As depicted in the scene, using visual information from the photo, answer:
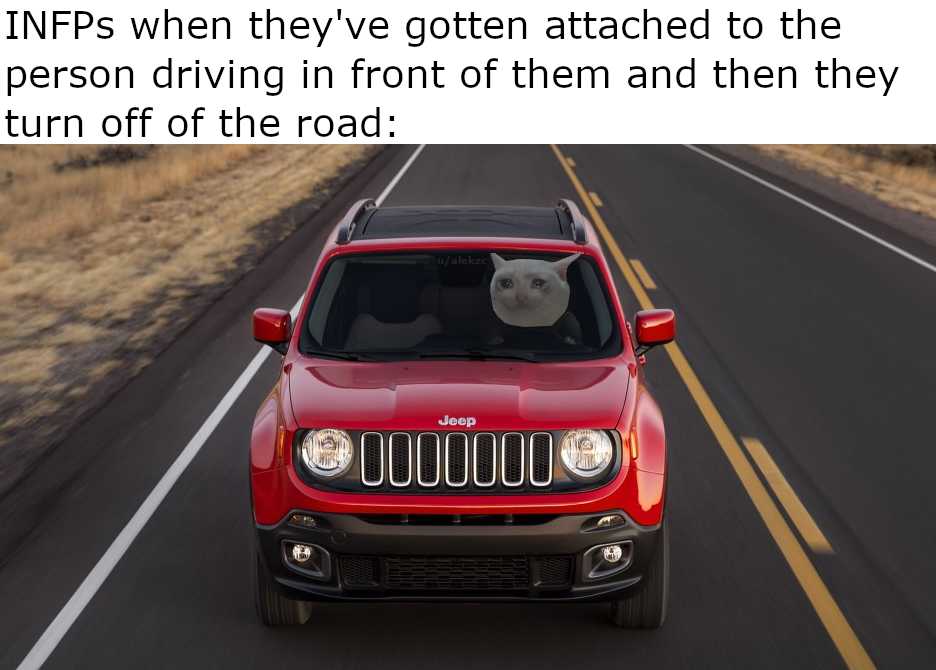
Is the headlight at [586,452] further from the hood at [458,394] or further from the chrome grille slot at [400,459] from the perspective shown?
the chrome grille slot at [400,459]

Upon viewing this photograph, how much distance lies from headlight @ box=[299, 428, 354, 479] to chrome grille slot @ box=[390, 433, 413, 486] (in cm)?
19

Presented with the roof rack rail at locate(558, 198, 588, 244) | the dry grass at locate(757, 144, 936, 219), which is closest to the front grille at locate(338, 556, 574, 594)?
the roof rack rail at locate(558, 198, 588, 244)

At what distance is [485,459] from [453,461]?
0.14 m

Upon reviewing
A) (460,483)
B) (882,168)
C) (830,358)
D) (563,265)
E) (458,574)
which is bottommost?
(830,358)

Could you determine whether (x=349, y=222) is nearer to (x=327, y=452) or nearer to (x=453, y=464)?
(x=327, y=452)

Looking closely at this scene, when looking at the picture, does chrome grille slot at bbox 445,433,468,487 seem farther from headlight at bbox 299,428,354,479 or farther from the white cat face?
the white cat face

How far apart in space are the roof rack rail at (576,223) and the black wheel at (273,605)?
2.55m

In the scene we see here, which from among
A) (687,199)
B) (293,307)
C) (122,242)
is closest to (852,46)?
(687,199)

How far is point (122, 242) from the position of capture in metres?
21.1

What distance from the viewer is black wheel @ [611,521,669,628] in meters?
6.39

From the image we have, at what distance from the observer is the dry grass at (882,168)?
1148 inches

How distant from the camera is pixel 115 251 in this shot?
66.7ft

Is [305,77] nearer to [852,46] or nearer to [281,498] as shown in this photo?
[852,46]

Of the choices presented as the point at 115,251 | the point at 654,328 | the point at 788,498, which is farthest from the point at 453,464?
the point at 115,251
